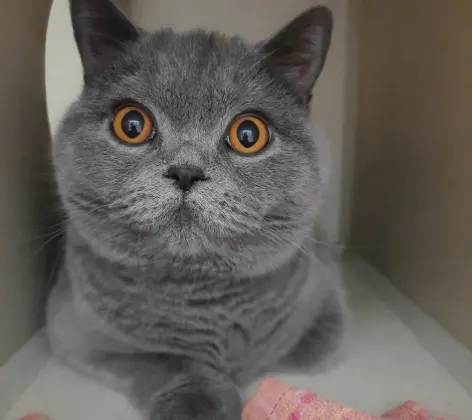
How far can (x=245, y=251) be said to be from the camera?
2.61 ft

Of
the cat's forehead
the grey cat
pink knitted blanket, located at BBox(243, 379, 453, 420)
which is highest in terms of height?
the cat's forehead

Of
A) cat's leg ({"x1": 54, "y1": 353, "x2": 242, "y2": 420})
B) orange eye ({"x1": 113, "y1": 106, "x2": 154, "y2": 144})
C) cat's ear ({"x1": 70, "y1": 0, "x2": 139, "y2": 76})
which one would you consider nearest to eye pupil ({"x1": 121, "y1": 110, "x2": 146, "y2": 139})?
orange eye ({"x1": 113, "y1": 106, "x2": 154, "y2": 144})

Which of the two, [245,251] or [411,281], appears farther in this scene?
[411,281]

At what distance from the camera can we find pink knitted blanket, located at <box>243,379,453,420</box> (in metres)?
0.72

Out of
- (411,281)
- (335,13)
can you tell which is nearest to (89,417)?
(411,281)

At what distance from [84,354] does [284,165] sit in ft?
1.28

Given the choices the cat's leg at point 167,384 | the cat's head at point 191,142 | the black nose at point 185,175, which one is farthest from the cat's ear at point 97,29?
the cat's leg at point 167,384

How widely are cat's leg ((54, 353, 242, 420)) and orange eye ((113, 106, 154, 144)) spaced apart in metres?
0.30

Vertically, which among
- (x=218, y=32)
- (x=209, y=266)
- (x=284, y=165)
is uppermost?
(x=218, y=32)

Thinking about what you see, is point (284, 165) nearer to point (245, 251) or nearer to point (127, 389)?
point (245, 251)

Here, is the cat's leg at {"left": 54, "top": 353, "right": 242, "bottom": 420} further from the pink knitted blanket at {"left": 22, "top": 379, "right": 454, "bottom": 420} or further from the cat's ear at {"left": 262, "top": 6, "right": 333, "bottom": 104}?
the cat's ear at {"left": 262, "top": 6, "right": 333, "bottom": 104}

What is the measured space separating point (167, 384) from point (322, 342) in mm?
255

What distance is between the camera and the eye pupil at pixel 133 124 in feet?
2.50

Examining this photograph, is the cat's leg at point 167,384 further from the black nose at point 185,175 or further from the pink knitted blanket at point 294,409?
the black nose at point 185,175
